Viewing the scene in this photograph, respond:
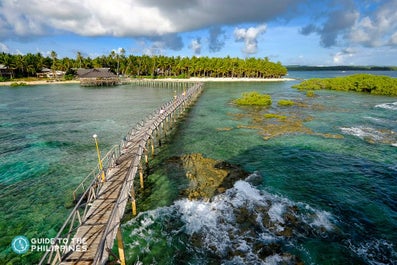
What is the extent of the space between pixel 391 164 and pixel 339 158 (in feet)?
15.2

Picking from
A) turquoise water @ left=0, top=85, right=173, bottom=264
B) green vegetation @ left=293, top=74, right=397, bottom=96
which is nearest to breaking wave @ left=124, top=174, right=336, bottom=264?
turquoise water @ left=0, top=85, right=173, bottom=264

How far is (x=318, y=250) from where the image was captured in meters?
13.3

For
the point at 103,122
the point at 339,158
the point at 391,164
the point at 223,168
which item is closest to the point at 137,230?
the point at 223,168

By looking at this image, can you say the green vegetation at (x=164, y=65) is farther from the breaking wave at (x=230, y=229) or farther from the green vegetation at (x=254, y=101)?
the breaking wave at (x=230, y=229)

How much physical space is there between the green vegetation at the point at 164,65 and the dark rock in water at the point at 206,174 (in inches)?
4381

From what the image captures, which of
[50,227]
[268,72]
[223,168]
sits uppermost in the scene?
[268,72]

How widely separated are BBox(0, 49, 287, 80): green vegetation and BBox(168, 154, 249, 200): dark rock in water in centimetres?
11127

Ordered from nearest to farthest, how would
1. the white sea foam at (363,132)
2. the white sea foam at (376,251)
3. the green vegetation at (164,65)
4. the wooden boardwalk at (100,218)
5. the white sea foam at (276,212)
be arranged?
the wooden boardwalk at (100,218)
the white sea foam at (376,251)
the white sea foam at (276,212)
the white sea foam at (363,132)
the green vegetation at (164,65)

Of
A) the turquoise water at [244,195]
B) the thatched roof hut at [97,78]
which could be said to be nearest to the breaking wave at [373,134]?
the turquoise water at [244,195]

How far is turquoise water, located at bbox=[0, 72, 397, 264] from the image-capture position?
13547 millimetres

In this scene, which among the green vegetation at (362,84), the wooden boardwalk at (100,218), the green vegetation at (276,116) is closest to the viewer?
the wooden boardwalk at (100,218)

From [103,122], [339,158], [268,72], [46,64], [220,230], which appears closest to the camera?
[220,230]

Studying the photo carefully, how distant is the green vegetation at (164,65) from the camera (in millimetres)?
125812

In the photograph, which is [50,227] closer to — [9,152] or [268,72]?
[9,152]
